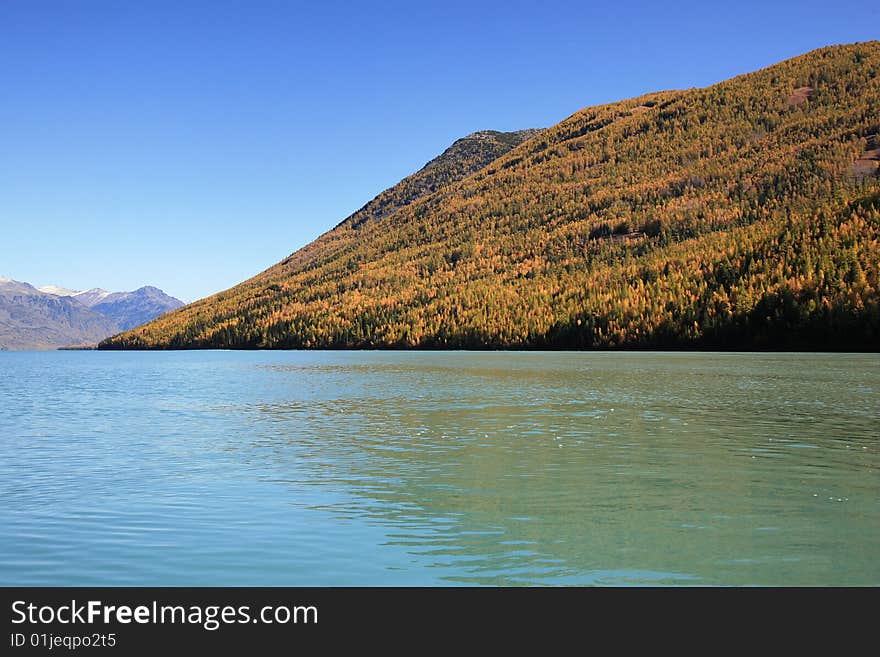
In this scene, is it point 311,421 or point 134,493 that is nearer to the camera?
point 134,493

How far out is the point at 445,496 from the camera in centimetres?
2467

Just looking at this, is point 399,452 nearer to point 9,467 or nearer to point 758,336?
point 9,467

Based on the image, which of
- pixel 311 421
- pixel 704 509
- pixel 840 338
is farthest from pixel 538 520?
pixel 840 338

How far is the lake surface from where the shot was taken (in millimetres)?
17109

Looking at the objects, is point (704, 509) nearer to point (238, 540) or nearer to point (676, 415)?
point (238, 540)

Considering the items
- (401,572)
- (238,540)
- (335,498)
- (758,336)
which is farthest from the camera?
(758,336)

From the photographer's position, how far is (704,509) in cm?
2255

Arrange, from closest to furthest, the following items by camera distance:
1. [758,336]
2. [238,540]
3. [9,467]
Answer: [238,540]
[9,467]
[758,336]

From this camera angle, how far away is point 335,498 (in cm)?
2447

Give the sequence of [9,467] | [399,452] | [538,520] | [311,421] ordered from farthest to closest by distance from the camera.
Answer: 1. [311,421]
2. [399,452]
3. [9,467]
4. [538,520]

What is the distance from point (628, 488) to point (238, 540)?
12.5m

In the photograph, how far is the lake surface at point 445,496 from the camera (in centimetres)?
1711
